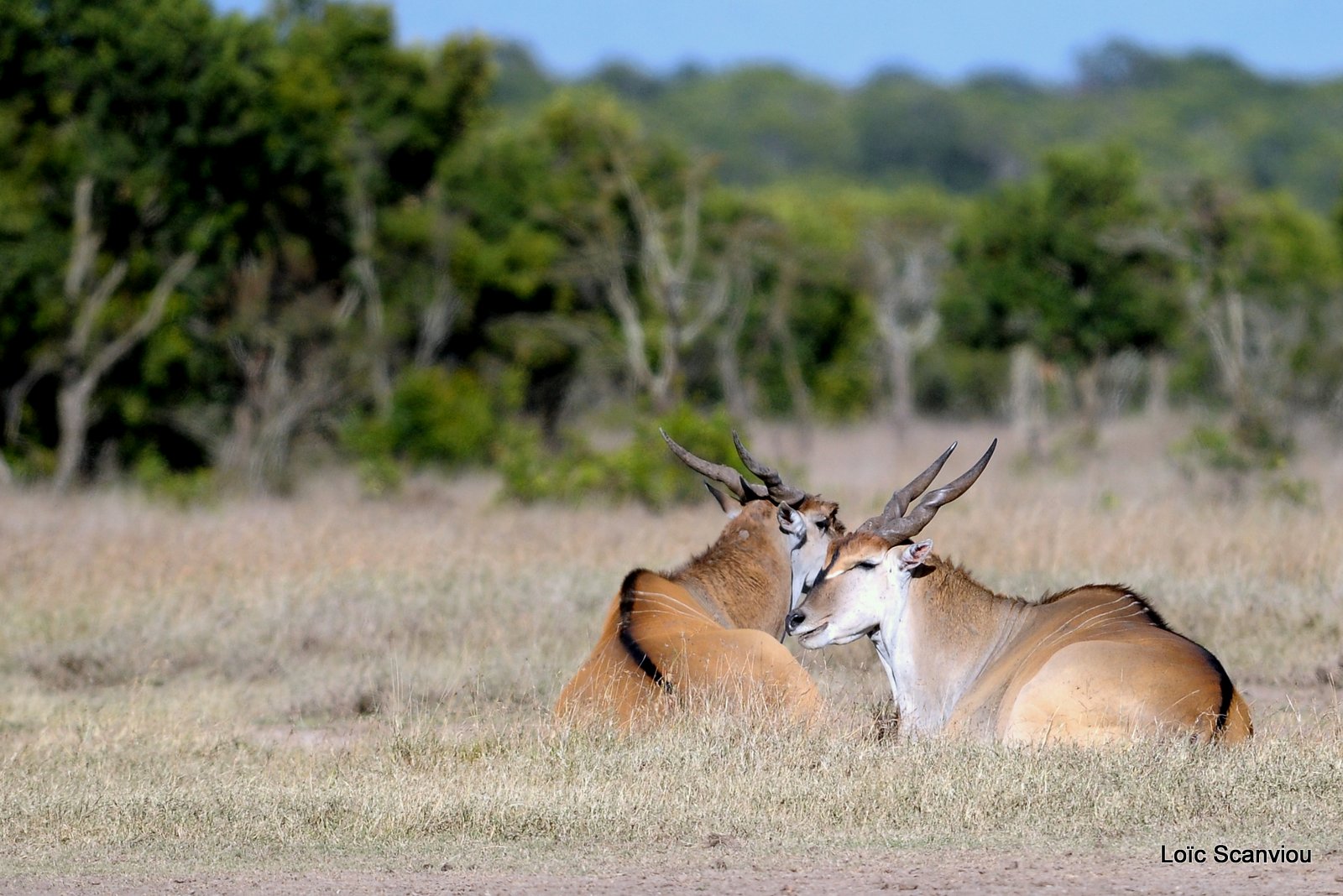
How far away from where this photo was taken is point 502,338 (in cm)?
2866

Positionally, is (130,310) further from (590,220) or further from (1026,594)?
(1026,594)

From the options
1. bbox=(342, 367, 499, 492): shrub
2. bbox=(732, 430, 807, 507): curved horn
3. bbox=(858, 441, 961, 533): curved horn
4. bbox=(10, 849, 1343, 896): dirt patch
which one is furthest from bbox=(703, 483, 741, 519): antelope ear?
bbox=(342, 367, 499, 492): shrub

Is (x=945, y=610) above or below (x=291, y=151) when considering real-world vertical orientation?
below

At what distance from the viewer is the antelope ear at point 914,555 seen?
671cm

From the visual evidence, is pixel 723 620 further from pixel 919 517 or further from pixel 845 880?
pixel 845 880

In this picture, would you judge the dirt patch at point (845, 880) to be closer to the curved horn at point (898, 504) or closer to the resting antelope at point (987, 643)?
the resting antelope at point (987, 643)

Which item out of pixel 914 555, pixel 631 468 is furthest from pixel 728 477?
pixel 631 468

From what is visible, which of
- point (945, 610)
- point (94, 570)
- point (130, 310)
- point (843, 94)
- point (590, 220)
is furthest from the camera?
point (843, 94)

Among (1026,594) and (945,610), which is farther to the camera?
(1026,594)

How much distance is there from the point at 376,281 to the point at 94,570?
15820 millimetres

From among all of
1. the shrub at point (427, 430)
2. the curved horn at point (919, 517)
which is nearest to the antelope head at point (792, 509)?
the curved horn at point (919, 517)

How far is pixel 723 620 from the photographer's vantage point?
7938mm

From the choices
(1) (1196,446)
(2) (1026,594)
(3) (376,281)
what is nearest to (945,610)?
(2) (1026,594)

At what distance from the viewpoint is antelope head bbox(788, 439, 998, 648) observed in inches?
267
